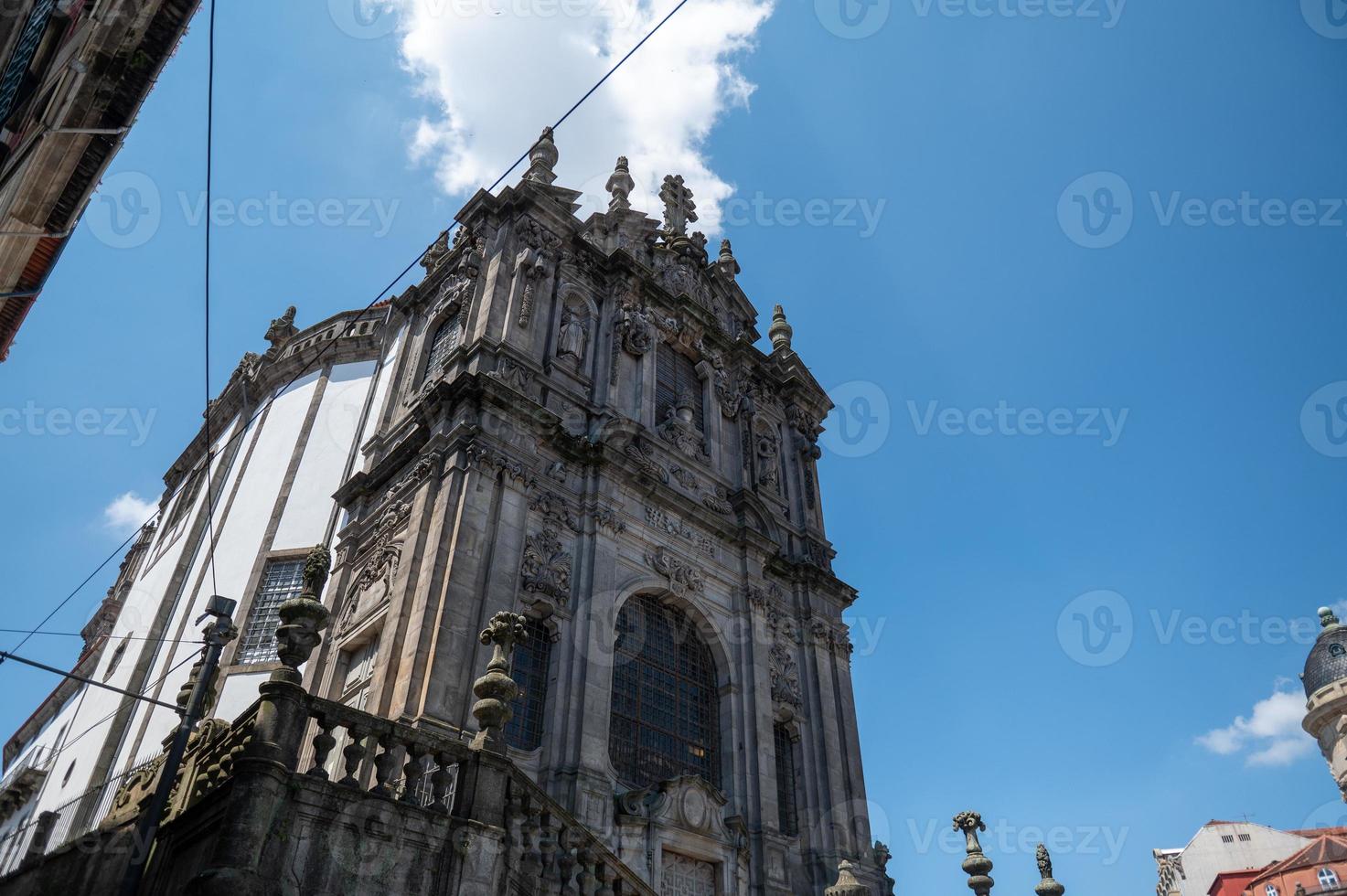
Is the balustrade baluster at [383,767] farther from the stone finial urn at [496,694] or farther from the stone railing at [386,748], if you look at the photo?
the stone finial urn at [496,694]

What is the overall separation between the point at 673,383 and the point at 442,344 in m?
6.19

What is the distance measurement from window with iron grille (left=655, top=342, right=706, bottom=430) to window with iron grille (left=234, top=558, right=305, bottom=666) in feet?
31.1

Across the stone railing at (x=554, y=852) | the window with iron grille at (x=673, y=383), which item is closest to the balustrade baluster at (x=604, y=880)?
the stone railing at (x=554, y=852)

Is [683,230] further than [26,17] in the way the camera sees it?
Yes

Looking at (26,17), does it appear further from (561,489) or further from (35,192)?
(561,489)

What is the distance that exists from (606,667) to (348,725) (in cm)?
856

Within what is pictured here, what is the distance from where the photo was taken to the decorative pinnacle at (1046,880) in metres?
18.0

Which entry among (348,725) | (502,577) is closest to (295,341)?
(502,577)

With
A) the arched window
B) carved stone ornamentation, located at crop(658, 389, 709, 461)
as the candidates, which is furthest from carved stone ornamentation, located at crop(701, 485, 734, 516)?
the arched window

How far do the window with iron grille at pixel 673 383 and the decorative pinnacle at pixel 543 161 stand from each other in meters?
5.46

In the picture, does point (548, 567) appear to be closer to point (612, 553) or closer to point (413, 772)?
point (612, 553)

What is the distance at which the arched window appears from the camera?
59.9 ft

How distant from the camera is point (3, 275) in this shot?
15266mm

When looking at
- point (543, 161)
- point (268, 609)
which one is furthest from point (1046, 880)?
point (543, 161)
